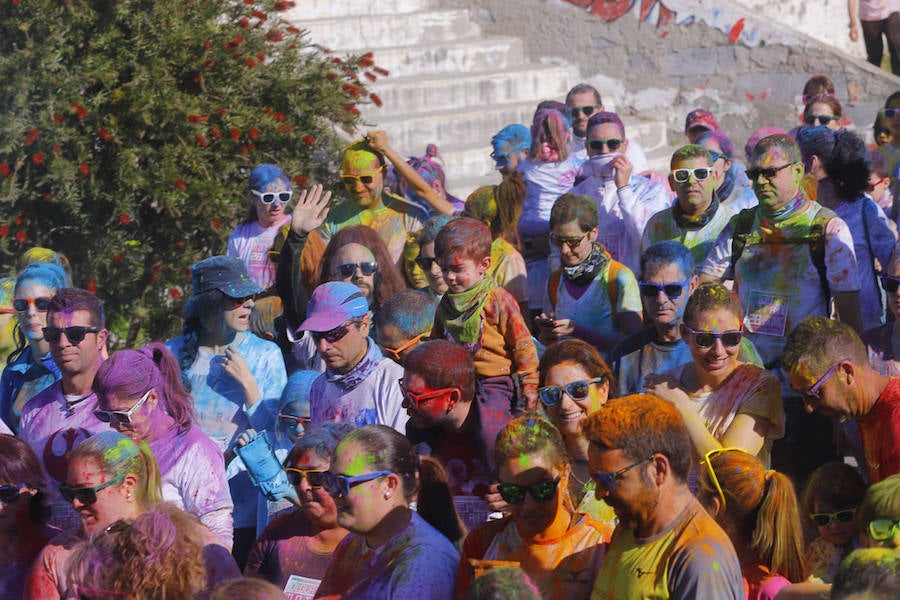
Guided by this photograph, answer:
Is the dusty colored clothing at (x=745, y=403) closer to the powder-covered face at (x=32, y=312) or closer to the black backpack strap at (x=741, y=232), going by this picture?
the black backpack strap at (x=741, y=232)

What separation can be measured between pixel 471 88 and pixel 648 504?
30.5ft

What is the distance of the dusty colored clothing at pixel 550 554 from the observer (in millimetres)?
3965

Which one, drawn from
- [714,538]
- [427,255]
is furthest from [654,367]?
[714,538]

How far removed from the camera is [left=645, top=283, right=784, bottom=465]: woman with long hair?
4.96 m

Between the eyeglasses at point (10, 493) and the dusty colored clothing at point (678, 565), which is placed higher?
the dusty colored clothing at point (678, 565)

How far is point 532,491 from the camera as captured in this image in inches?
160

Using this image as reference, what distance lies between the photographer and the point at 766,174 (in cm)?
628

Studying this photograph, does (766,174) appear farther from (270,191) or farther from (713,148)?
(270,191)

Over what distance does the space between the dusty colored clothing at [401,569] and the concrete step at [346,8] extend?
31.3 feet

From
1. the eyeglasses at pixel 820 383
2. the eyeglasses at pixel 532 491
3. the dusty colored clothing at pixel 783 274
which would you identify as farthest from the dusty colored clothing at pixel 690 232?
the eyeglasses at pixel 532 491

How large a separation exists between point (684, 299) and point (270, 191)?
312 centimetres

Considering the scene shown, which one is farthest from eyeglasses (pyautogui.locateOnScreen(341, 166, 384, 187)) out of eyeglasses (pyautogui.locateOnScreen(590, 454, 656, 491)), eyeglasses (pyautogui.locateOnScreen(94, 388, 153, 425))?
eyeglasses (pyautogui.locateOnScreen(590, 454, 656, 491))

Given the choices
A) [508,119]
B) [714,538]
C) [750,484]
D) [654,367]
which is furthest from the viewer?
[508,119]

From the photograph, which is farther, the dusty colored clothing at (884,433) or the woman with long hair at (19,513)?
the woman with long hair at (19,513)
